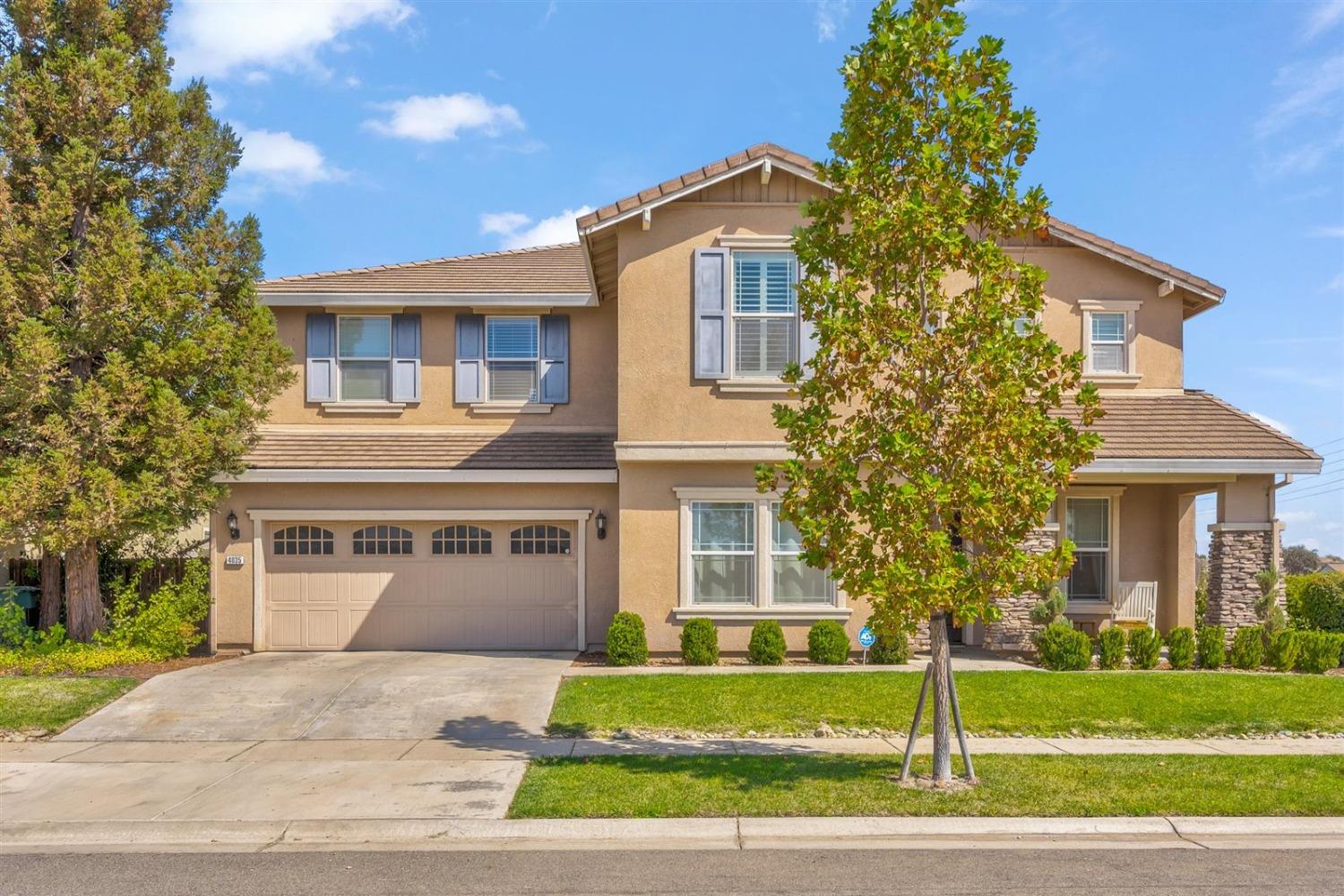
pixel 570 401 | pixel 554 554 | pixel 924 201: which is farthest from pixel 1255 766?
pixel 570 401

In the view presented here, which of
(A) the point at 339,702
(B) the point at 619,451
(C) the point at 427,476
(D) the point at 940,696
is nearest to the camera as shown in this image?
(D) the point at 940,696

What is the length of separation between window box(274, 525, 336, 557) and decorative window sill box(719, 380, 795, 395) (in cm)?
679

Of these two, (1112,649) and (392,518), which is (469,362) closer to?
(392,518)

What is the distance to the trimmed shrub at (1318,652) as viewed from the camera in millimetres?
14062

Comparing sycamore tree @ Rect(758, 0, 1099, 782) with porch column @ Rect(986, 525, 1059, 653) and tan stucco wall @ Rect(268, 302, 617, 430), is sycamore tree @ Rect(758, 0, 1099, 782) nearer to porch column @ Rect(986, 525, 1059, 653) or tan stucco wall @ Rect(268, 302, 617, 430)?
porch column @ Rect(986, 525, 1059, 653)

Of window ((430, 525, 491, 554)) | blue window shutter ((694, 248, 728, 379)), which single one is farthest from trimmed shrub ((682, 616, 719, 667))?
window ((430, 525, 491, 554))

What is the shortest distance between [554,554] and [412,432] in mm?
3247

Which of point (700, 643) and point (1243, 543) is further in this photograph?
point (1243, 543)

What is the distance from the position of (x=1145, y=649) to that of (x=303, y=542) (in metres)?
12.8

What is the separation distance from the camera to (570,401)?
1653 cm

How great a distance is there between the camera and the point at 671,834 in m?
7.29

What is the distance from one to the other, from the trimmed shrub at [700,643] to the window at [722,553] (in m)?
0.53

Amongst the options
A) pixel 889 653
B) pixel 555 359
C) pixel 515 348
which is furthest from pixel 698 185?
pixel 889 653

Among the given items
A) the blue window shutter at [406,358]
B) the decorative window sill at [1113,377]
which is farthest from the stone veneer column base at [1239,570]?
the blue window shutter at [406,358]
